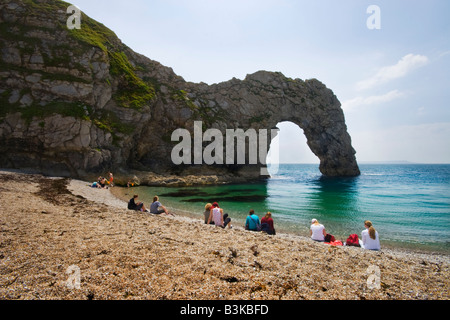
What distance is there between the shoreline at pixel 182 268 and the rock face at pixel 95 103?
94.6ft

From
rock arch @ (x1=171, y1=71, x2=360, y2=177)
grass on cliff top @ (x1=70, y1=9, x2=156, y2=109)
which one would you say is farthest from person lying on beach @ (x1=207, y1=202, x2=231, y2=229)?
rock arch @ (x1=171, y1=71, x2=360, y2=177)

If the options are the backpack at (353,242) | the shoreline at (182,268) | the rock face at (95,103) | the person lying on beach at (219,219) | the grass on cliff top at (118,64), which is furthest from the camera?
the grass on cliff top at (118,64)

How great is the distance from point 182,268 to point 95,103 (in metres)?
40.0

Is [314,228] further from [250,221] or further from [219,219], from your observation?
[219,219]

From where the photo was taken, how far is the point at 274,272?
5449mm

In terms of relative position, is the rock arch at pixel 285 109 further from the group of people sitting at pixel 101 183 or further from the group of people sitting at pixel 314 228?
the group of people sitting at pixel 314 228

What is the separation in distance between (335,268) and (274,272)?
81.5 inches

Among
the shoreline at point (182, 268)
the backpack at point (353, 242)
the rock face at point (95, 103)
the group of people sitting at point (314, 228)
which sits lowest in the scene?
the backpack at point (353, 242)

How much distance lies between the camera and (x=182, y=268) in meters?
5.28

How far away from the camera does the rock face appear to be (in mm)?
30609

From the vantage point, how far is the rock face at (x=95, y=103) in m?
30.6

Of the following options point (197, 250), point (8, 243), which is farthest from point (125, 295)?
point (8, 243)

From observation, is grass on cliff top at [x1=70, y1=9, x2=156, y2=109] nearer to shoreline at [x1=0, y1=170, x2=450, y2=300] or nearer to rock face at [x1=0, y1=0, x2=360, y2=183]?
rock face at [x1=0, y1=0, x2=360, y2=183]

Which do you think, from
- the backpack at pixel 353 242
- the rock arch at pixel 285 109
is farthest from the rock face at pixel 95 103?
the backpack at pixel 353 242
